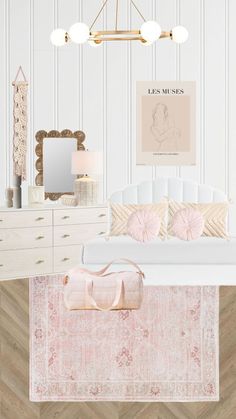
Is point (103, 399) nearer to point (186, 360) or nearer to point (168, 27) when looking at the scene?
point (186, 360)

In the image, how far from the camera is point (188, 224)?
21.1ft

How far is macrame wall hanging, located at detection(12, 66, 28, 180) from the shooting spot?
7.05m

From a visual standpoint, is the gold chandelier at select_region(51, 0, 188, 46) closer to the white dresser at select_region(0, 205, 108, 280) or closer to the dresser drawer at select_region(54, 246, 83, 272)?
the white dresser at select_region(0, 205, 108, 280)

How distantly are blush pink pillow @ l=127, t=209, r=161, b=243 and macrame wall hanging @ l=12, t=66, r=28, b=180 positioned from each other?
1.47 meters

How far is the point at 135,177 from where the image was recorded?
295 inches

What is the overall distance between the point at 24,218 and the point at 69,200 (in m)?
0.66

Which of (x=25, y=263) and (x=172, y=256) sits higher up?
(x=172, y=256)

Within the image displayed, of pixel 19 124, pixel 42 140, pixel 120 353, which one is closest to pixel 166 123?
pixel 42 140

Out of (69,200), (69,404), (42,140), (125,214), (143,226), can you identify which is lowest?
(69,404)

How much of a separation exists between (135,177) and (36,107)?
4.50ft

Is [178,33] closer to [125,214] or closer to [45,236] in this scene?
[125,214]

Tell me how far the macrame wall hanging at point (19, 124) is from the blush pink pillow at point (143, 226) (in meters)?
1.47

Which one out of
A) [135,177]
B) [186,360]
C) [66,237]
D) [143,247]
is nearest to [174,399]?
[186,360]

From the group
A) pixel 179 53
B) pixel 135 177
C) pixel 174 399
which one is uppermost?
pixel 179 53
